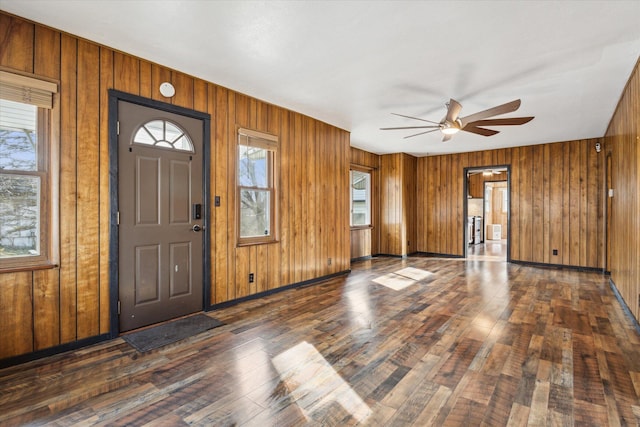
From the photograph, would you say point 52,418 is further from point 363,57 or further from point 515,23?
point 515,23

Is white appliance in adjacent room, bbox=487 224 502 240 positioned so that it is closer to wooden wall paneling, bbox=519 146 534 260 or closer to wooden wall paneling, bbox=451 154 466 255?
wooden wall paneling, bbox=451 154 466 255

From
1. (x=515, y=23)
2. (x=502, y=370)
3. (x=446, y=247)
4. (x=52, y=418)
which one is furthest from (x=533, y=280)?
(x=52, y=418)

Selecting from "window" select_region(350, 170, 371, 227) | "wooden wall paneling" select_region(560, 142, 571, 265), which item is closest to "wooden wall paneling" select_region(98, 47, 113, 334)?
"window" select_region(350, 170, 371, 227)

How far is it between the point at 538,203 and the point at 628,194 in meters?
3.40

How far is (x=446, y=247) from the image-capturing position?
8.09m

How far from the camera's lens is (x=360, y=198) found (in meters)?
7.68

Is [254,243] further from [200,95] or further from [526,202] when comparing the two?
[526,202]

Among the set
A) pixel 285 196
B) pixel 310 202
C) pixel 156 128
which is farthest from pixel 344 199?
pixel 156 128

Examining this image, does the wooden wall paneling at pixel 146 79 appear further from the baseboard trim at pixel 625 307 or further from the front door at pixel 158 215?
the baseboard trim at pixel 625 307

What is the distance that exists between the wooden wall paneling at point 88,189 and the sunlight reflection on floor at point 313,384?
5.76 ft

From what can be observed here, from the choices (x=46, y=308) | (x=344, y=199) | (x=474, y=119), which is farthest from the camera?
(x=344, y=199)

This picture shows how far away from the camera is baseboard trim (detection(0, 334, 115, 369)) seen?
241cm

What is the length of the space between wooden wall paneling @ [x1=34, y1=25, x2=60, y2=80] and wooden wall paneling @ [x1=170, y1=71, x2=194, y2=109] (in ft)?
3.20

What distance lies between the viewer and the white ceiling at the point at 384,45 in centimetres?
235
